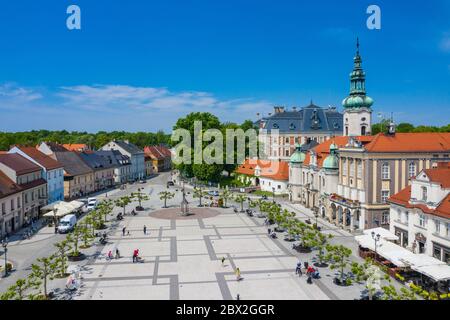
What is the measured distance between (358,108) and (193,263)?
4601cm

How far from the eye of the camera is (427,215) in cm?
3691

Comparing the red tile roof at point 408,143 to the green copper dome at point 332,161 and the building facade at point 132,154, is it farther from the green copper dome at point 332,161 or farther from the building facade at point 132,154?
the building facade at point 132,154

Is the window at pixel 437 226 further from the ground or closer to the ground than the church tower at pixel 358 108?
closer to the ground

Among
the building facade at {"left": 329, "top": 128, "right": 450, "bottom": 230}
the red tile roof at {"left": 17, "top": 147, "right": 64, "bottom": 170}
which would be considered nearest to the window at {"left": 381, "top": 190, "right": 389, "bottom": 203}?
the building facade at {"left": 329, "top": 128, "right": 450, "bottom": 230}

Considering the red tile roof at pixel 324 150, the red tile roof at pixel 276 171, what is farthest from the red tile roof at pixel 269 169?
the red tile roof at pixel 324 150

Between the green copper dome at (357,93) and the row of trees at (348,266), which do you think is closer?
the row of trees at (348,266)

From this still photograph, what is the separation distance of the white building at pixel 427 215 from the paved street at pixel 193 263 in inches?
216

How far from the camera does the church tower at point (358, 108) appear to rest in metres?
70.4

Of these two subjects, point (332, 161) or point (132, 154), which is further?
point (132, 154)

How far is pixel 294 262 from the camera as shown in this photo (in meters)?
36.2

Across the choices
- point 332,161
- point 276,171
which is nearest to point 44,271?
point 332,161

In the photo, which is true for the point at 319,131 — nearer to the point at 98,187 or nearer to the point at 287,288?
the point at 98,187

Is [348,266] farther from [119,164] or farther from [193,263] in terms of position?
[119,164]

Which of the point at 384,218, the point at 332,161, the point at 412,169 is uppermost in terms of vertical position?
the point at 332,161
